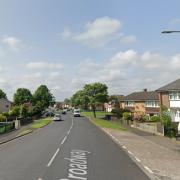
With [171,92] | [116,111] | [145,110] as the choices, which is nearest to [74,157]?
[171,92]

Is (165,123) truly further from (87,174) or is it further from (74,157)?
(87,174)

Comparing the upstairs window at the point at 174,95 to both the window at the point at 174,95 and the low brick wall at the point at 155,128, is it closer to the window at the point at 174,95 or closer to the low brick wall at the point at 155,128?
the window at the point at 174,95

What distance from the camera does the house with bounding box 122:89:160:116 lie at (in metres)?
73.9

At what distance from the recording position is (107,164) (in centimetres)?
1529

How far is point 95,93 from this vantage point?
93312 mm

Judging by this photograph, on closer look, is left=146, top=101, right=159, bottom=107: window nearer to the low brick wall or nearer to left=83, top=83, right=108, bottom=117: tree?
left=83, top=83, right=108, bottom=117: tree

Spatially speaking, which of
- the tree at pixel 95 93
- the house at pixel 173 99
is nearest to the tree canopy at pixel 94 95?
the tree at pixel 95 93

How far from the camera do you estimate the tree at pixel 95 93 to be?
92438 millimetres

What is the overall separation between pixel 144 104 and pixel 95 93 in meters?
17.0

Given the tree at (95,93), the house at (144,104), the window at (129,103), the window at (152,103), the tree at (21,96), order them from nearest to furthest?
the window at (152,103)
the house at (144,104)
the window at (129,103)
the tree at (95,93)
the tree at (21,96)

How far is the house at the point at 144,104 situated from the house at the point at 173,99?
59.0 feet

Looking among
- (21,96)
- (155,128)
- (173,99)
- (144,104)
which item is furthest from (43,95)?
(155,128)

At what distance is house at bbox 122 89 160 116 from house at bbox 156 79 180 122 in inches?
708

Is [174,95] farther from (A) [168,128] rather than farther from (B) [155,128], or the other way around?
(A) [168,128]
